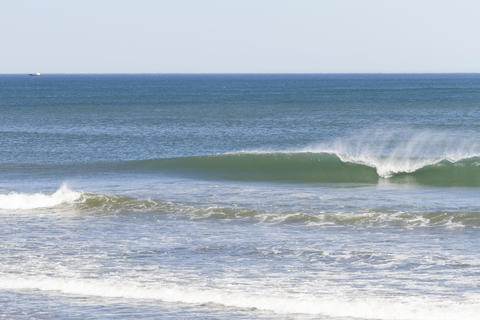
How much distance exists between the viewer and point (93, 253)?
14445 mm

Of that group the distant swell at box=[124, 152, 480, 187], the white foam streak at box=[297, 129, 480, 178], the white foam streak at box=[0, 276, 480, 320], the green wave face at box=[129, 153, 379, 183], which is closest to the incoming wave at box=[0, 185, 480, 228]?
the white foam streak at box=[0, 276, 480, 320]

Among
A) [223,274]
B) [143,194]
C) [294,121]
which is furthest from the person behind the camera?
[294,121]

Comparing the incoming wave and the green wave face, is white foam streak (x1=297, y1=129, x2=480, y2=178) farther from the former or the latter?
the incoming wave

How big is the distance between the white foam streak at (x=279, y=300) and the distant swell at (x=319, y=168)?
14.2 metres

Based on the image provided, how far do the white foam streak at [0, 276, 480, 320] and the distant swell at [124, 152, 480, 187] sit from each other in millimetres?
14211

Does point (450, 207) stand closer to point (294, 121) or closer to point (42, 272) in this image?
point (42, 272)

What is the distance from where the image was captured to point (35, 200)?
Result: 20.8m

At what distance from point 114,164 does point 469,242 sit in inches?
777

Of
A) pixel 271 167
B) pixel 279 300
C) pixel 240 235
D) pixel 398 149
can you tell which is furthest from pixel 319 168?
pixel 279 300

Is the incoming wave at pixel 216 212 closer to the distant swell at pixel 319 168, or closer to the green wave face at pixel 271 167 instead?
the distant swell at pixel 319 168

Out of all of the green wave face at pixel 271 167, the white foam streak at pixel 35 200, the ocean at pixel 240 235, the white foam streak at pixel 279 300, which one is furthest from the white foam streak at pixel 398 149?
the white foam streak at pixel 279 300

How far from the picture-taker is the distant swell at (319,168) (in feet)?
85.1

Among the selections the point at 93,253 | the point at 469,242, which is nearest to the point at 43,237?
the point at 93,253

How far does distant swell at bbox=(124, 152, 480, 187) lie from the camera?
25953 mm
